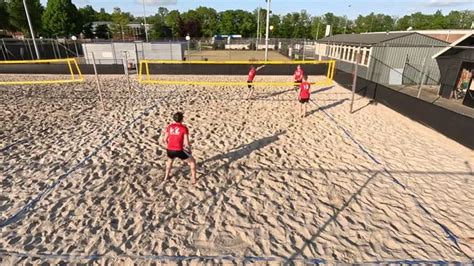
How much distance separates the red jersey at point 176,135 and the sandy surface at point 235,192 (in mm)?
844

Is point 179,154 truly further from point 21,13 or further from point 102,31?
point 102,31

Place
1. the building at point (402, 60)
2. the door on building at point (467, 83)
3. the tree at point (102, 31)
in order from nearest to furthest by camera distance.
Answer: the door on building at point (467, 83), the building at point (402, 60), the tree at point (102, 31)

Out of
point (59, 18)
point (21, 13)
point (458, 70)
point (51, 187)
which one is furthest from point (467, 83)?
point (59, 18)

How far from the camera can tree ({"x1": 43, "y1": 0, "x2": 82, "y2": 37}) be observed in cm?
4775

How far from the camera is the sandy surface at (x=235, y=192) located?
3.41 meters

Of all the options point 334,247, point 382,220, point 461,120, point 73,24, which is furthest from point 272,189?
point 73,24

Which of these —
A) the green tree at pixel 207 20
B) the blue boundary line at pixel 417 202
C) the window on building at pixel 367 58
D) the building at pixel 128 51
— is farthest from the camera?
the green tree at pixel 207 20

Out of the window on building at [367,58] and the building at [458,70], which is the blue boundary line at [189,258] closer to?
the building at [458,70]

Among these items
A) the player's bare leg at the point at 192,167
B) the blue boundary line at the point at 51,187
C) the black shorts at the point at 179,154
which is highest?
the black shorts at the point at 179,154

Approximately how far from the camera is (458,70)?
10.6 m

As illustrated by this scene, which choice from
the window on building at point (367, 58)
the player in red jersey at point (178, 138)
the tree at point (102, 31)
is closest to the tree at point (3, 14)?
the tree at point (102, 31)

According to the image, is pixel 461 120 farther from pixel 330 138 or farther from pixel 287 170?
pixel 287 170

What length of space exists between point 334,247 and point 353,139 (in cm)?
421

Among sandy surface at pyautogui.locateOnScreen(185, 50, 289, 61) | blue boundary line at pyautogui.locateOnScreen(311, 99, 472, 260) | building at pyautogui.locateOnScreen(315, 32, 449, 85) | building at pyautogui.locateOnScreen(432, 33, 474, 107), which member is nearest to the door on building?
building at pyautogui.locateOnScreen(432, 33, 474, 107)
